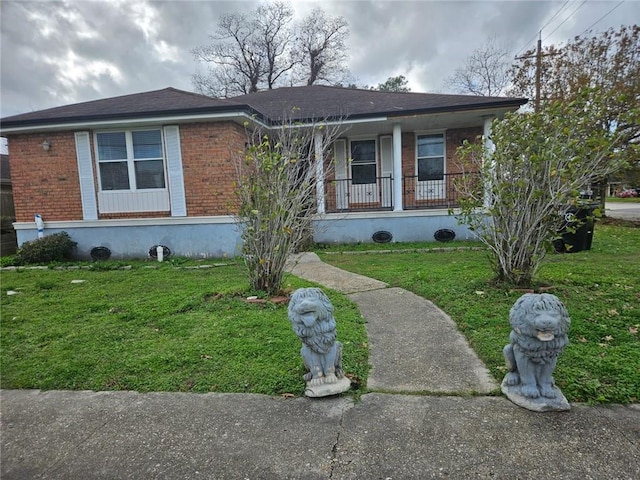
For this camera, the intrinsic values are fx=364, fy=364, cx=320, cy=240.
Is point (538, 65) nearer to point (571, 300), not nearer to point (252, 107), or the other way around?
point (252, 107)

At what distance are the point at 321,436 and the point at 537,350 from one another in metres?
1.39

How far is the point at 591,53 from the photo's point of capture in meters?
15.4

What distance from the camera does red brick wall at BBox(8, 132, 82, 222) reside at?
29.6 ft

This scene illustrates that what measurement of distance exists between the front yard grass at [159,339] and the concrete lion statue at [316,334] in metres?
0.22

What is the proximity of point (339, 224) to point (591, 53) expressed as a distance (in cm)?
1426

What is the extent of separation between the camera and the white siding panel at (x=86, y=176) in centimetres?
892

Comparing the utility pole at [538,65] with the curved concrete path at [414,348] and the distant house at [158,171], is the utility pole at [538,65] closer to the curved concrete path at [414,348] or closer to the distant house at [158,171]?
the distant house at [158,171]

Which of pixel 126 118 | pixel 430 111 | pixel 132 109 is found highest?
pixel 132 109

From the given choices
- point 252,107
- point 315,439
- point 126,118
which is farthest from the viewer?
point 252,107

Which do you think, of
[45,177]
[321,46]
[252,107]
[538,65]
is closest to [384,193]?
[252,107]

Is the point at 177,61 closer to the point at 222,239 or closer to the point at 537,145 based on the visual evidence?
the point at 222,239

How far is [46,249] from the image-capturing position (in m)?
8.48

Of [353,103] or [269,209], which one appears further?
[353,103]

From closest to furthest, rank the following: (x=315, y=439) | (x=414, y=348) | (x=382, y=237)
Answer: (x=315, y=439) → (x=414, y=348) → (x=382, y=237)
